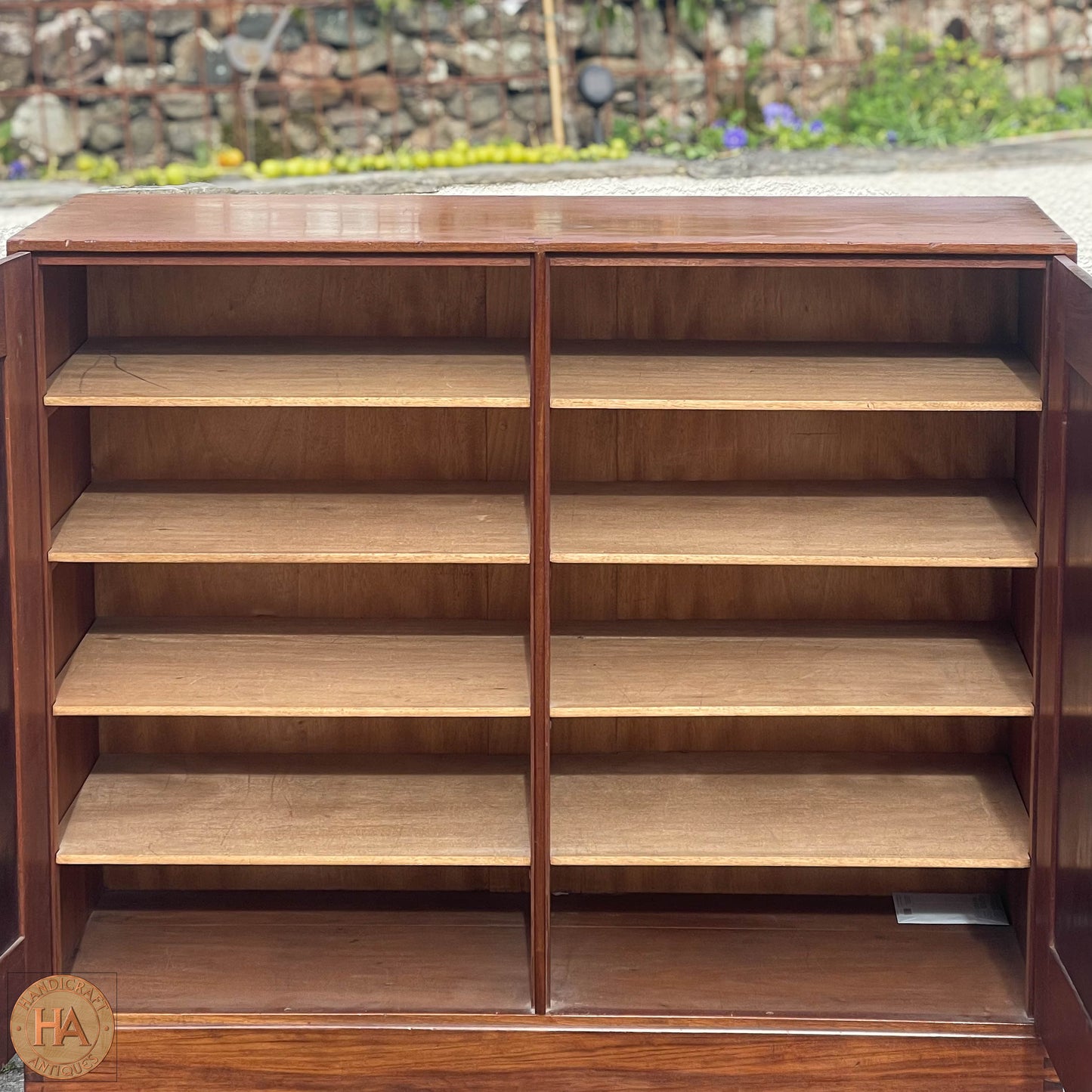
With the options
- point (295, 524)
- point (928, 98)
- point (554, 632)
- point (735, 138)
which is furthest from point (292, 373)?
point (928, 98)

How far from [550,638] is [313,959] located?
81cm

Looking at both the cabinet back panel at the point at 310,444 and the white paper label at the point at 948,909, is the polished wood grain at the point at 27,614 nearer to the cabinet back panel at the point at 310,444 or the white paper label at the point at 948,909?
the cabinet back panel at the point at 310,444

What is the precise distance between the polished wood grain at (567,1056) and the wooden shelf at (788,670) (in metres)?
0.61

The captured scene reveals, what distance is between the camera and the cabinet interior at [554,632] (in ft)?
8.90

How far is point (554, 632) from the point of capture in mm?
3014

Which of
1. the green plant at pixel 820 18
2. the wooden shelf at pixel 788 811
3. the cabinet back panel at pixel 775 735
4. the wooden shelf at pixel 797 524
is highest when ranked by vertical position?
the green plant at pixel 820 18

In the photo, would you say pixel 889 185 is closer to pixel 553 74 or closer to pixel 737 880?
pixel 553 74

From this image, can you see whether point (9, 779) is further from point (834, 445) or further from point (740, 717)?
point (834, 445)

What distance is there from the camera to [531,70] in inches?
254

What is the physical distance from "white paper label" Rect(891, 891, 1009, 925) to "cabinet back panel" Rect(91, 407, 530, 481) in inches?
48.6

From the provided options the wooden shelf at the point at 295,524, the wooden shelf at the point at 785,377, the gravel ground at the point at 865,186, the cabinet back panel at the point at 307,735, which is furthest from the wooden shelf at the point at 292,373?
the gravel ground at the point at 865,186

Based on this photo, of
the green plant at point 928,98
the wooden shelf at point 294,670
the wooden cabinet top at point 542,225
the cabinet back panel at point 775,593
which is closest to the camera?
the wooden cabinet top at point 542,225

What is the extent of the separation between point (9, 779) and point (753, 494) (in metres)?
1.48

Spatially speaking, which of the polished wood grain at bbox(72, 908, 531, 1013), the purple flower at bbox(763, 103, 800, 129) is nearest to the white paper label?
the polished wood grain at bbox(72, 908, 531, 1013)
